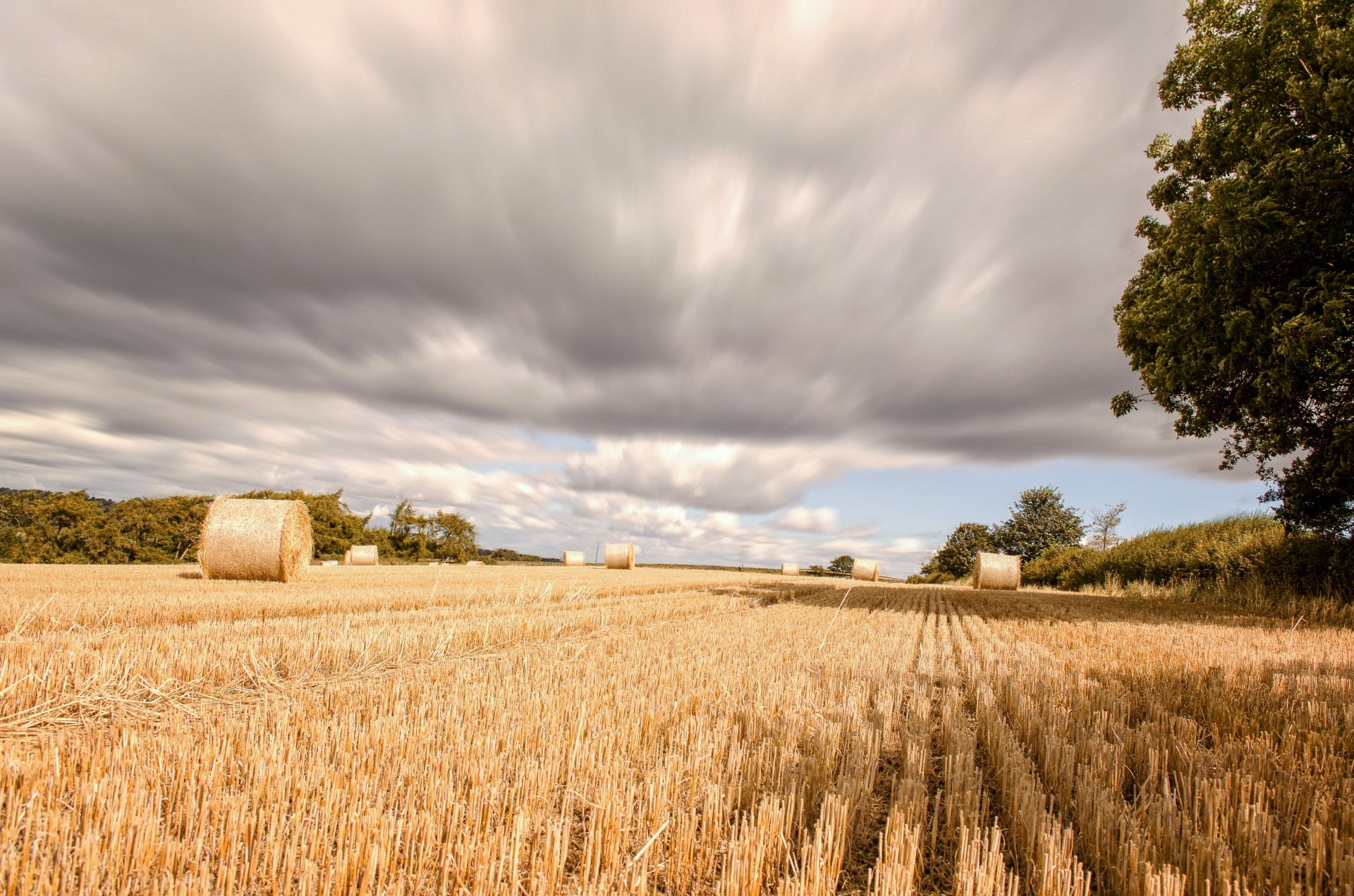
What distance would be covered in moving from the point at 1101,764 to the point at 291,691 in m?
6.23

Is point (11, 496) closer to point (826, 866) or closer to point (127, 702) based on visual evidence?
point (127, 702)

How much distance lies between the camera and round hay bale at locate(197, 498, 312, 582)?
15906 mm

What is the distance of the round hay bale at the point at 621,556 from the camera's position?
37.1 m

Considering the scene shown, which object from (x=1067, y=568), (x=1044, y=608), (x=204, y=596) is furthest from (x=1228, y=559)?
(x=204, y=596)

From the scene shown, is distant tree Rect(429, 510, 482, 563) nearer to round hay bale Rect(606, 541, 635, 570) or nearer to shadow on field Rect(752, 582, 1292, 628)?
round hay bale Rect(606, 541, 635, 570)

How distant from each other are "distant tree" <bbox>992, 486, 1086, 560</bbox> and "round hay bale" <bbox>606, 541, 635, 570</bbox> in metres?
44.8

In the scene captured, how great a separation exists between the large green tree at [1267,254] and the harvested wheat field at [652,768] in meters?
7.27

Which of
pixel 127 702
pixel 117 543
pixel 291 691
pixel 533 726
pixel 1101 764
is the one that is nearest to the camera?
pixel 1101 764

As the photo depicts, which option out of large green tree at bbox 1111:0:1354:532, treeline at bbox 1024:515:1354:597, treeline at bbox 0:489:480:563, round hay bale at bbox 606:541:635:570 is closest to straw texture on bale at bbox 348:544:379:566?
treeline at bbox 0:489:480:563

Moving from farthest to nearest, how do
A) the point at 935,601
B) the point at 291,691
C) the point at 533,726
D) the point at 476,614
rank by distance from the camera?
1. the point at 935,601
2. the point at 476,614
3. the point at 291,691
4. the point at 533,726

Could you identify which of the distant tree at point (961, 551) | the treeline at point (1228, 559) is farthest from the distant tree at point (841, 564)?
the treeline at point (1228, 559)

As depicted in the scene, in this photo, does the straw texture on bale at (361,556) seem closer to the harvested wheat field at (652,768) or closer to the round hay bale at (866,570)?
the harvested wheat field at (652,768)

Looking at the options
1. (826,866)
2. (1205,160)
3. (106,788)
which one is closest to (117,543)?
(106,788)

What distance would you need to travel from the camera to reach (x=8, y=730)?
3.77 metres
